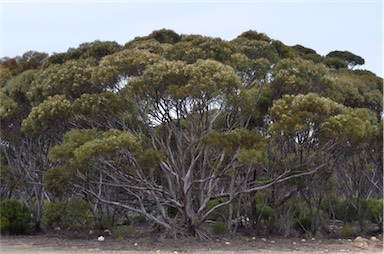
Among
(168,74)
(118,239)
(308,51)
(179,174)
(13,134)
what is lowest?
(118,239)

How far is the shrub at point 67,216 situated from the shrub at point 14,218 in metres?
0.89

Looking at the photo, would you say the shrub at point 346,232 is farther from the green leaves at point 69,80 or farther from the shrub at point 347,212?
the green leaves at point 69,80

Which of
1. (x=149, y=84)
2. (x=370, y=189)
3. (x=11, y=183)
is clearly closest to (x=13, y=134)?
(x=11, y=183)

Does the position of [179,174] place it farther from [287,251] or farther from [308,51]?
[308,51]

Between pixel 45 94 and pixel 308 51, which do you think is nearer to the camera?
pixel 45 94

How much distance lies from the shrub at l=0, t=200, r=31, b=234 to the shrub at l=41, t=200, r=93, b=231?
0.89 metres

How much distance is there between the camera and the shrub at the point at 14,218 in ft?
70.2

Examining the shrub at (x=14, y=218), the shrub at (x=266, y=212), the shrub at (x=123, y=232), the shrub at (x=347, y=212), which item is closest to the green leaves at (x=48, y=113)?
the shrub at (x=123, y=232)

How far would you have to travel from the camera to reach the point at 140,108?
693 inches

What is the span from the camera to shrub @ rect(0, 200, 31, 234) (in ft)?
70.2

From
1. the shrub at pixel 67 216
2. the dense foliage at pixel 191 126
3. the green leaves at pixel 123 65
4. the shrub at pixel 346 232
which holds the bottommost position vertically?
the shrub at pixel 346 232

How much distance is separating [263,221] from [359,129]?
7241mm

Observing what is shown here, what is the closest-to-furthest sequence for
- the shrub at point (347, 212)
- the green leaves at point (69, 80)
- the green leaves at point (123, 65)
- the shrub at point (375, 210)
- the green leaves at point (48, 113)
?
1. the green leaves at point (123, 65)
2. the green leaves at point (48, 113)
3. the green leaves at point (69, 80)
4. the shrub at point (375, 210)
5. the shrub at point (347, 212)

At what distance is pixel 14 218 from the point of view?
21.7 metres
